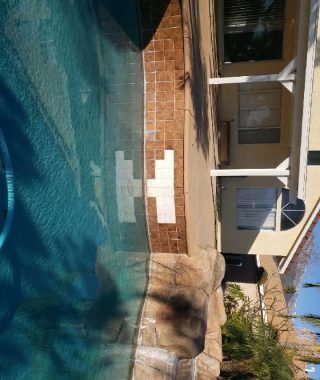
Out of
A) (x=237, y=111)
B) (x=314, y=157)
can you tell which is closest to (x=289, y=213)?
(x=314, y=157)

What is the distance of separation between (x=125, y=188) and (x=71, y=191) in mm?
1816

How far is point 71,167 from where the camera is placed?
296 inches

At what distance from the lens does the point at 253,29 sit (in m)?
13.7

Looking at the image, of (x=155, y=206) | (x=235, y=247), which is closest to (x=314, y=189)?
(x=235, y=247)

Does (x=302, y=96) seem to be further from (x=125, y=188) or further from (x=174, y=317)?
(x=174, y=317)

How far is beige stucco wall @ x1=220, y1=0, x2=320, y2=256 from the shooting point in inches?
543

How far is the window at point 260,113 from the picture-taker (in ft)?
45.0

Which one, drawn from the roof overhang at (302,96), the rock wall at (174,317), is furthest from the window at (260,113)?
the rock wall at (174,317)

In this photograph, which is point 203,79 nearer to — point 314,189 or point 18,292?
point 314,189

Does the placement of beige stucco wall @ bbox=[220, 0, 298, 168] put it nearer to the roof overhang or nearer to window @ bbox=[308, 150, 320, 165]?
window @ bbox=[308, 150, 320, 165]

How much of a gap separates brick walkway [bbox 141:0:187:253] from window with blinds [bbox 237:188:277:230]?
19.3ft

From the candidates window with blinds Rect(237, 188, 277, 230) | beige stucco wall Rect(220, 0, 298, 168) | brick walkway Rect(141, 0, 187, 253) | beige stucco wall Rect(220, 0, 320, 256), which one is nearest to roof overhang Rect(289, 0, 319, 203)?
beige stucco wall Rect(220, 0, 320, 256)

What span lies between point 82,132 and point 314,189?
8698 mm

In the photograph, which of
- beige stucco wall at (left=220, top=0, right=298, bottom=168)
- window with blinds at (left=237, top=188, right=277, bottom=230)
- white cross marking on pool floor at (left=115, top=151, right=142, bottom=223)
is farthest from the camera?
window with blinds at (left=237, top=188, right=277, bottom=230)
